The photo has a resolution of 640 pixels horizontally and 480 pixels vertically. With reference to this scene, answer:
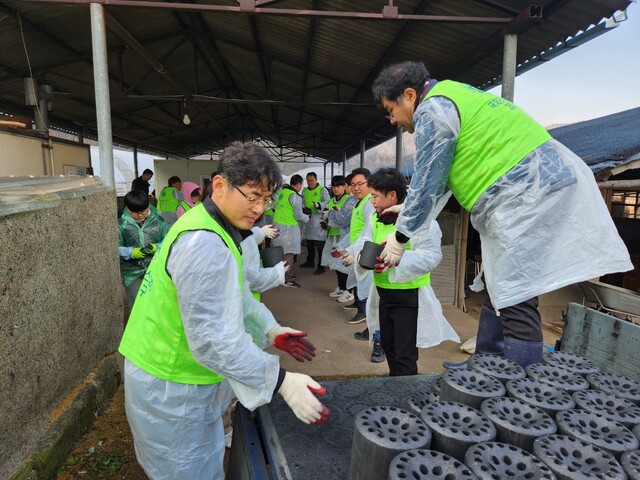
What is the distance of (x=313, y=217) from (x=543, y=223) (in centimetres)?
635

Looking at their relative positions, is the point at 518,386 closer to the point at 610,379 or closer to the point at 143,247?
the point at 610,379

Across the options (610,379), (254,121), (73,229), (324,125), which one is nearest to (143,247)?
(73,229)

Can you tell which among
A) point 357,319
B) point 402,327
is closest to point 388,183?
point 402,327

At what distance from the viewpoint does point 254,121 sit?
1589cm

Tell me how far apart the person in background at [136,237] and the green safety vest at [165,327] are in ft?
7.14

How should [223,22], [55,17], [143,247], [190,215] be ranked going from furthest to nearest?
1. [223,22]
2. [55,17]
3. [143,247]
4. [190,215]

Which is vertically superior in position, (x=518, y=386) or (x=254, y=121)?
(x=254, y=121)

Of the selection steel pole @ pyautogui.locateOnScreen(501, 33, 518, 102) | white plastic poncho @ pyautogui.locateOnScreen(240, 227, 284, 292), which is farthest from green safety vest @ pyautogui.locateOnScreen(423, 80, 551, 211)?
steel pole @ pyautogui.locateOnScreen(501, 33, 518, 102)

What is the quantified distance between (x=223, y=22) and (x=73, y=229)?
17.4ft

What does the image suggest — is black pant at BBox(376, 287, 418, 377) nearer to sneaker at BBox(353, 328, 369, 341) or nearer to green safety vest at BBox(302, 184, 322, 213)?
Result: sneaker at BBox(353, 328, 369, 341)

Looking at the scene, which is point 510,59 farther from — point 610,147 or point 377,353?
point 377,353

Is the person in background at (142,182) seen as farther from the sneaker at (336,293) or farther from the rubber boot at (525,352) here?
the rubber boot at (525,352)

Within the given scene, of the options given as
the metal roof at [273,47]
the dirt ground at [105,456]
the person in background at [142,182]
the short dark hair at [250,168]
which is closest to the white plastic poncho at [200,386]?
the short dark hair at [250,168]

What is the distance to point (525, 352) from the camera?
154 cm
